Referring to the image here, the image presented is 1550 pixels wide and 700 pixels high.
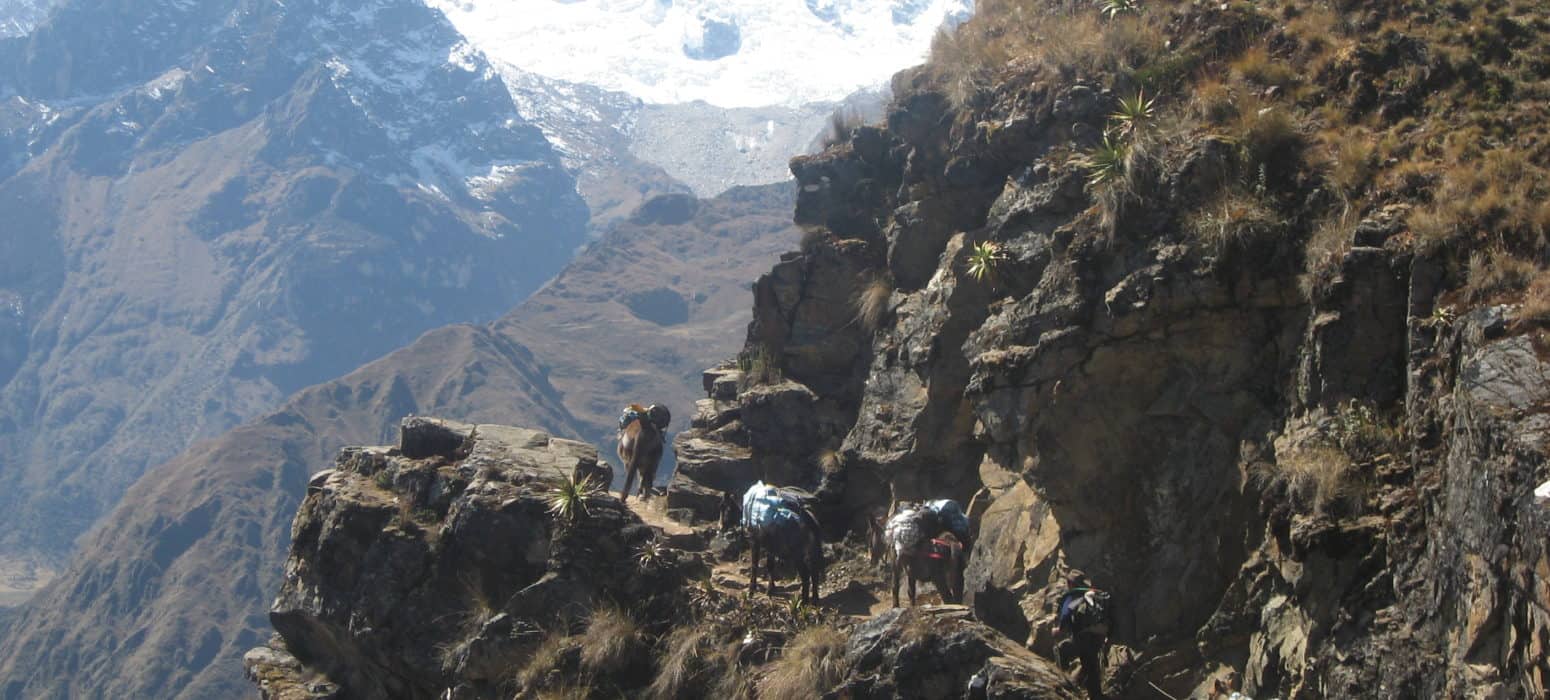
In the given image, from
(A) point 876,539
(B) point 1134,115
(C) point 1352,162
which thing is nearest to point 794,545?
(A) point 876,539

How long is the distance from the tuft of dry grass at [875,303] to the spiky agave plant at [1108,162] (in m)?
6.08

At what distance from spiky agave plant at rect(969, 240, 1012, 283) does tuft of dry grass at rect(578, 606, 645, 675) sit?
7.42 metres

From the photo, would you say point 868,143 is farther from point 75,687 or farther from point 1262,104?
point 75,687

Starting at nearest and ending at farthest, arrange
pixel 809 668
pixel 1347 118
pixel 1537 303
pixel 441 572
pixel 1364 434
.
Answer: pixel 1537 303 → pixel 1364 434 → pixel 809 668 → pixel 1347 118 → pixel 441 572

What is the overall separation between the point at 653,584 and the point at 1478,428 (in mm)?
11613

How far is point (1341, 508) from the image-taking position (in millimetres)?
14148

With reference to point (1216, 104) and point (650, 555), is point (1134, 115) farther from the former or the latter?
point (650, 555)

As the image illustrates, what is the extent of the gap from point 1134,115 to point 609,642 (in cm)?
1066

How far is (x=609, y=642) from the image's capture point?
62.2 ft

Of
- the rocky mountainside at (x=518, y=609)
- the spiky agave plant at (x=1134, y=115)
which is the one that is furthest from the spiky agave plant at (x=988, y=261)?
the rocky mountainside at (x=518, y=609)

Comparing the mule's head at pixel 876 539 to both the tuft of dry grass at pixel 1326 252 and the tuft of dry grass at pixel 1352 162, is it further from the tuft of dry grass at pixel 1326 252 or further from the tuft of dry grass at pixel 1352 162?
the tuft of dry grass at pixel 1352 162

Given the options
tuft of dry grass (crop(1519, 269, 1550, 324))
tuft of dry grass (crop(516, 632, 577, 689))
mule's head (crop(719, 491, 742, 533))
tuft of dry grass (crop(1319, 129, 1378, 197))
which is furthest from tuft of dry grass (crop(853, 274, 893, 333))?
tuft of dry grass (crop(1519, 269, 1550, 324))

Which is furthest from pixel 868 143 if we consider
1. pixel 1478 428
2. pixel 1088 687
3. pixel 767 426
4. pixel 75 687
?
pixel 75 687

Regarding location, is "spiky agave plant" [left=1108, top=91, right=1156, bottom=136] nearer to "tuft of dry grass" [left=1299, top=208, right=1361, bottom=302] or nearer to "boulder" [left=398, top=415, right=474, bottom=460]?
"tuft of dry grass" [left=1299, top=208, right=1361, bottom=302]
